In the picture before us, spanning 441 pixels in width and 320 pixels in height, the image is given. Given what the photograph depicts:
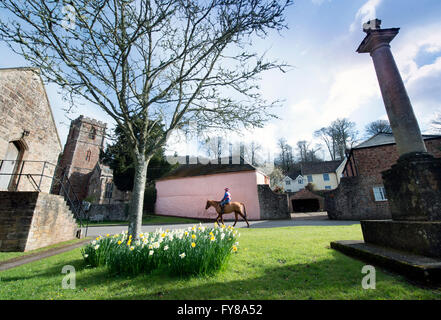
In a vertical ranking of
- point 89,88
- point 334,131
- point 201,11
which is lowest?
point 89,88

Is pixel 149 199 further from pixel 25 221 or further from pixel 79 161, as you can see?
pixel 79 161

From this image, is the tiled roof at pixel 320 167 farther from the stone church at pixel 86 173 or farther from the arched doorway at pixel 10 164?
the arched doorway at pixel 10 164

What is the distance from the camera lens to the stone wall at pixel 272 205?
19656 millimetres

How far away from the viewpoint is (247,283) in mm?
3342

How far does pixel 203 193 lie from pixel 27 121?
16756mm

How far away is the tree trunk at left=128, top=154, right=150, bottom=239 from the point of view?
5.56m

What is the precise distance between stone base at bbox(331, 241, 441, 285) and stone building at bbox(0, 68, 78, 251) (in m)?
10.8

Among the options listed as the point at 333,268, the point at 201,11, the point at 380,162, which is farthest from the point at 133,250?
Result: the point at 380,162

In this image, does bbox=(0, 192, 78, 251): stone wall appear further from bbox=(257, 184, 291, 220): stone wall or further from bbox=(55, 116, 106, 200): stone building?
bbox=(55, 116, 106, 200): stone building

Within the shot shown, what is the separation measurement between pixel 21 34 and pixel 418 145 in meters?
10.3

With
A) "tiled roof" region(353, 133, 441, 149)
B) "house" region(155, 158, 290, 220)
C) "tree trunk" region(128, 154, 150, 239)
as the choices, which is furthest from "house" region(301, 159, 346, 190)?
"tree trunk" region(128, 154, 150, 239)

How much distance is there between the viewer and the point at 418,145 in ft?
14.3

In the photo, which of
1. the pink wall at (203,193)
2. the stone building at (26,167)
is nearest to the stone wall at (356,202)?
the pink wall at (203,193)
